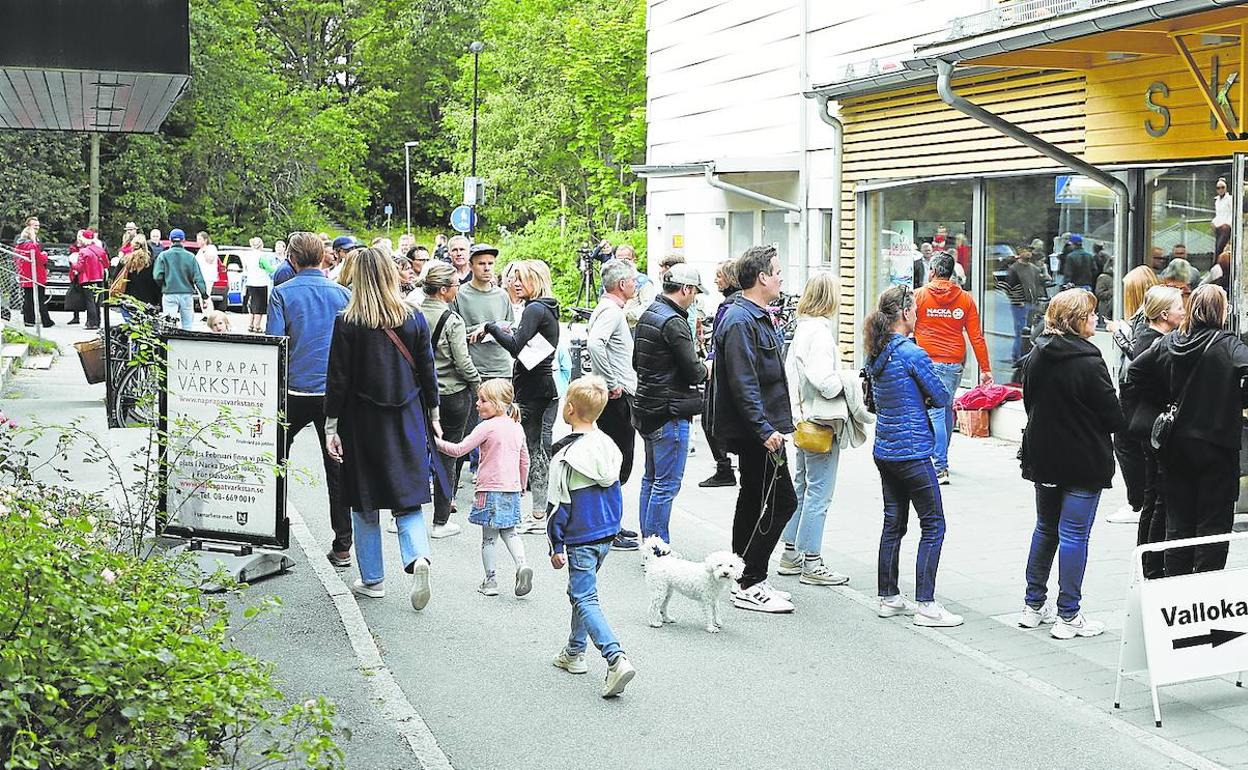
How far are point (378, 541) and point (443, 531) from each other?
182cm

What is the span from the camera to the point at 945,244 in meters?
17.3

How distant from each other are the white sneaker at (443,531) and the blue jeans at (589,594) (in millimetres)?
3454

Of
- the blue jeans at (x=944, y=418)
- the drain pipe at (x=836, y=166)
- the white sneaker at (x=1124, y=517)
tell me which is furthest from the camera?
the drain pipe at (x=836, y=166)

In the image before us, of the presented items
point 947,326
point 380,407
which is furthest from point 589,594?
point 947,326

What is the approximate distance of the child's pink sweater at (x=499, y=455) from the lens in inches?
331

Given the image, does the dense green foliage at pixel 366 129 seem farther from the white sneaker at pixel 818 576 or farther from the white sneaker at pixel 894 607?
A: the white sneaker at pixel 894 607

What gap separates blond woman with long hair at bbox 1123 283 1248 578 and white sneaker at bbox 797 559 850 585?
1.91m

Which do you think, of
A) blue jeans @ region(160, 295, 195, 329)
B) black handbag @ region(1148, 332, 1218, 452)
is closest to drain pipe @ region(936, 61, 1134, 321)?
black handbag @ region(1148, 332, 1218, 452)

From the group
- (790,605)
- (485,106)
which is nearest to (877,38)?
(790,605)

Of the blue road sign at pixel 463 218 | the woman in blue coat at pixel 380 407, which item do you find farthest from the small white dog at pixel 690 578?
the blue road sign at pixel 463 218

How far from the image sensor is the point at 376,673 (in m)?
7.00

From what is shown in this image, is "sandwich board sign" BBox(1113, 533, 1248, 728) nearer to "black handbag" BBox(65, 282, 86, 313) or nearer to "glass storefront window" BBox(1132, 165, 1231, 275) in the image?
"glass storefront window" BBox(1132, 165, 1231, 275)

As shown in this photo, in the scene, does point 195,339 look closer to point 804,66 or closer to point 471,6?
point 804,66

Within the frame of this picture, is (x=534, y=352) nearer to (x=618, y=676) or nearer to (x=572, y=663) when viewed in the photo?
(x=572, y=663)
